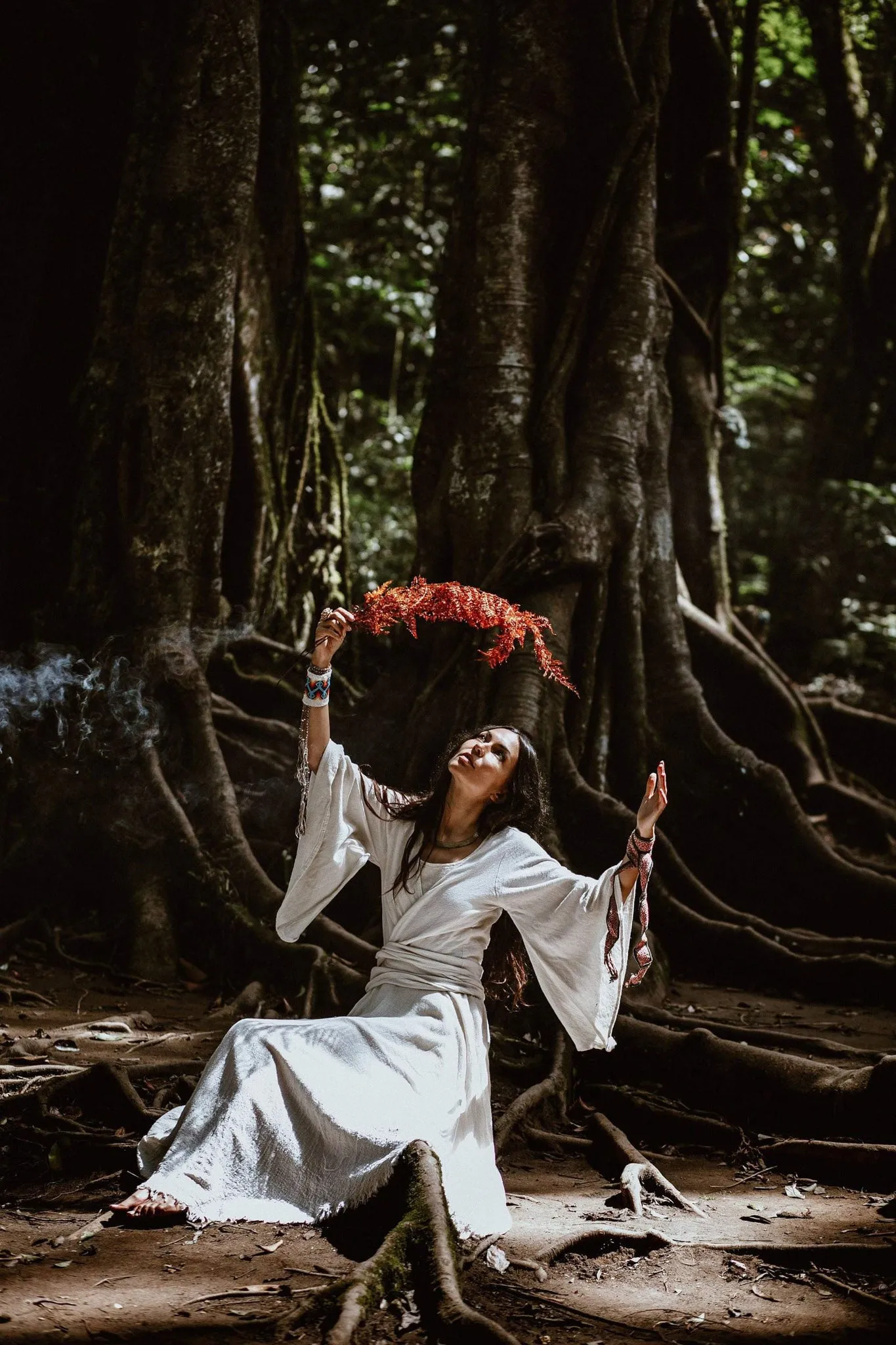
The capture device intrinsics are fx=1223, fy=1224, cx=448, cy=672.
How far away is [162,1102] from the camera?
12.3ft

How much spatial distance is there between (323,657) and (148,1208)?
4.82 feet

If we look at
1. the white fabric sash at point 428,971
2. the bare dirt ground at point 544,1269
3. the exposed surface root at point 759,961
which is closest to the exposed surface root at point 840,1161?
the bare dirt ground at point 544,1269

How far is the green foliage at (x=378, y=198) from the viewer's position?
942cm

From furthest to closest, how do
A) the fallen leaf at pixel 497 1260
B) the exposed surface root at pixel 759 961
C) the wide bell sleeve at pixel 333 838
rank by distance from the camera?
the exposed surface root at pixel 759 961
the wide bell sleeve at pixel 333 838
the fallen leaf at pixel 497 1260

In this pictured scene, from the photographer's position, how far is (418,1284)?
248 cm

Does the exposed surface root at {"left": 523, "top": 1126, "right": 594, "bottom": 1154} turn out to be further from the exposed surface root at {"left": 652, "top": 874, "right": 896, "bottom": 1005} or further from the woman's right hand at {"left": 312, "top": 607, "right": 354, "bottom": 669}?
the exposed surface root at {"left": 652, "top": 874, "right": 896, "bottom": 1005}

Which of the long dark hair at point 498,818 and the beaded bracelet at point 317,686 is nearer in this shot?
the beaded bracelet at point 317,686

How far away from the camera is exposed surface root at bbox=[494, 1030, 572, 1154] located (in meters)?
3.77

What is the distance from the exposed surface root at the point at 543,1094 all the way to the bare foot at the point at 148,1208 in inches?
42.0

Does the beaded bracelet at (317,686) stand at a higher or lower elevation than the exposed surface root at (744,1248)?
higher

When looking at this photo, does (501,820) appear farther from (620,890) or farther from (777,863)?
(777,863)

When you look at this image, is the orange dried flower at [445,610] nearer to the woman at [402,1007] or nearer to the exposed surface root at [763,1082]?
the woman at [402,1007]

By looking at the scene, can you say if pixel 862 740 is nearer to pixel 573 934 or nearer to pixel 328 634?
pixel 573 934

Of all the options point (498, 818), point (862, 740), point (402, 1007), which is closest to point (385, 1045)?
point (402, 1007)
